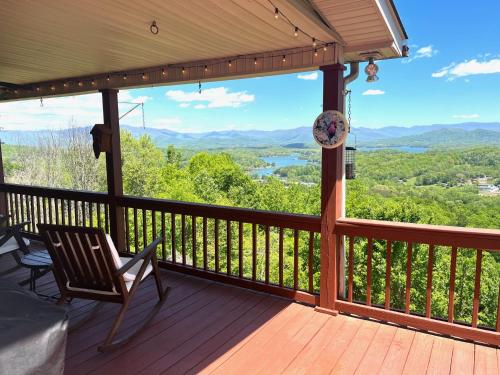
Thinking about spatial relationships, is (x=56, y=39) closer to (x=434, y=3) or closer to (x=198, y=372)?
(x=198, y=372)

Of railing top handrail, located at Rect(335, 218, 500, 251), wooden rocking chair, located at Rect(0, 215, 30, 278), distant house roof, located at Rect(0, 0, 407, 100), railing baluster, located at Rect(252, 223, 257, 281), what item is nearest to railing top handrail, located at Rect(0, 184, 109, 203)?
wooden rocking chair, located at Rect(0, 215, 30, 278)

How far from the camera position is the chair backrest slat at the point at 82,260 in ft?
8.84

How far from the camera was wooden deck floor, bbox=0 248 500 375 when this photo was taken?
2.47 meters

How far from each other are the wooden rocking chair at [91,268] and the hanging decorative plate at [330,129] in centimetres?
186

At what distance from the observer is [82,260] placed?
2764 mm

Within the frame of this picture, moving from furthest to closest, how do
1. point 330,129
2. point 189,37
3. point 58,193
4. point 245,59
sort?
point 58,193 < point 245,59 < point 330,129 < point 189,37

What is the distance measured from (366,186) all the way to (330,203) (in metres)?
19.1

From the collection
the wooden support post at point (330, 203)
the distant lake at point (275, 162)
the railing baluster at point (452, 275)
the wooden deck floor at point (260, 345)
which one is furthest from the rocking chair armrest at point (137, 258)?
the distant lake at point (275, 162)

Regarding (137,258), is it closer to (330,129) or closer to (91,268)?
(91,268)

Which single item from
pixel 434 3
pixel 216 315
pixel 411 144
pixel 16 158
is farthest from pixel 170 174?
pixel 434 3

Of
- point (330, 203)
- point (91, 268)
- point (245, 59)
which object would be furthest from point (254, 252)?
point (245, 59)

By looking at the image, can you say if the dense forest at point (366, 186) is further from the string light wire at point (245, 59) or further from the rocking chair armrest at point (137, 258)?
the rocking chair armrest at point (137, 258)

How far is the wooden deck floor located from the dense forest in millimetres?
10376

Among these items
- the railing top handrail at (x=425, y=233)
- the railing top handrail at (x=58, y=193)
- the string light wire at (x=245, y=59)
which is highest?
the string light wire at (x=245, y=59)
